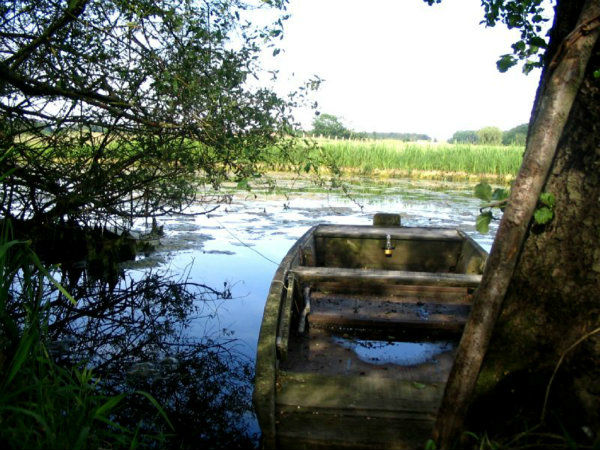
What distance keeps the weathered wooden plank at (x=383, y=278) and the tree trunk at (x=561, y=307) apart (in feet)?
6.22

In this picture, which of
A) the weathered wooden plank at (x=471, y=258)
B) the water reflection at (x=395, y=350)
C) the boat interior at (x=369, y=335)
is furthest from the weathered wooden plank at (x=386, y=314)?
the weathered wooden plank at (x=471, y=258)

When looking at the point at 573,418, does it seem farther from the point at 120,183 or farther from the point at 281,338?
the point at 120,183

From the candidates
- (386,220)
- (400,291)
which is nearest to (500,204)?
(400,291)

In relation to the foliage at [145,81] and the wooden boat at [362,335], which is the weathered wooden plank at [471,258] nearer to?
the wooden boat at [362,335]

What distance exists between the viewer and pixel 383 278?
352cm

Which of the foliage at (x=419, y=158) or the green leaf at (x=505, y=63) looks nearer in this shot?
the green leaf at (x=505, y=63)

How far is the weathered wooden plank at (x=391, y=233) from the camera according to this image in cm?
542

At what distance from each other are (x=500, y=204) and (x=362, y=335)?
2108mm

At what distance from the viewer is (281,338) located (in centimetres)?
276

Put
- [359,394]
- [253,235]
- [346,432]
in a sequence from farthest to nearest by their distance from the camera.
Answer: [253,235] < [359,394] < [346,432]

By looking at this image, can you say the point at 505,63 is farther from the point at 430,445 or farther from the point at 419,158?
the point at 419,158

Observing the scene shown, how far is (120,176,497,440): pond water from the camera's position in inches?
201

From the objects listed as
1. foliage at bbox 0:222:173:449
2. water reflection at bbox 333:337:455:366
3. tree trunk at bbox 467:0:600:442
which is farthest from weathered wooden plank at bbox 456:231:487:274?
foliage at bbox 0:222:173:449

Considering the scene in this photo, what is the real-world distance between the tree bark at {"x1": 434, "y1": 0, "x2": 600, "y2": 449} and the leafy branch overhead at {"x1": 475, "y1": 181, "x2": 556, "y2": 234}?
0.14ft
